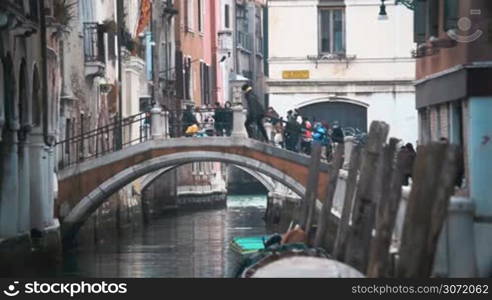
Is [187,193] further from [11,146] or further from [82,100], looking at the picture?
Result: [11,146]

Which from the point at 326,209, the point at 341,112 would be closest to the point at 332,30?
the point at 341,112

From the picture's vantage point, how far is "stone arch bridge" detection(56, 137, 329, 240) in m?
36.4

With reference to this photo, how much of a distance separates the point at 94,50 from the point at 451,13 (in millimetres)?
14633

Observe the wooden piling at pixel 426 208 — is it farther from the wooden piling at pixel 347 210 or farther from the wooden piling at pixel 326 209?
the wooden piling at pixel 326 209

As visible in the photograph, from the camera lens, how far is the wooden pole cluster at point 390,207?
1780 centimetres

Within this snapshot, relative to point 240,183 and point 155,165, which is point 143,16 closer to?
point 155,165

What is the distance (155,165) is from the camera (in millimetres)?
37844

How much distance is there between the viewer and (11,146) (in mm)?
29703

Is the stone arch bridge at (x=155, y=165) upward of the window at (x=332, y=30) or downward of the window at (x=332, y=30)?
downward

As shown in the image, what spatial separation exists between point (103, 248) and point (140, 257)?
2.68 meters

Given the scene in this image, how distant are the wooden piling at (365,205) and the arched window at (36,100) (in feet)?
30.9

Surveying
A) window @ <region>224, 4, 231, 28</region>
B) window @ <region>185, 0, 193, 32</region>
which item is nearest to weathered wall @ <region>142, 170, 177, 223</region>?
window @ <region>185, 0, 193, 32</region>

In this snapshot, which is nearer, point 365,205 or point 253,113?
point 365,205

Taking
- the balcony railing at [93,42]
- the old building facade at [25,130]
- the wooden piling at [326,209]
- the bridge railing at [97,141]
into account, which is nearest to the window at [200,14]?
the bridge railing at [97,141]
